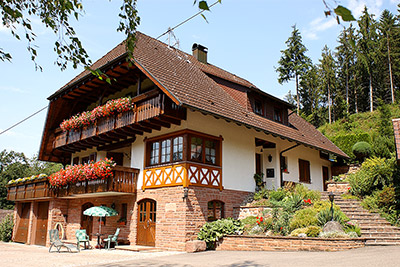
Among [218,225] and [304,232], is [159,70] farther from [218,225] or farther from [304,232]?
[304,232]

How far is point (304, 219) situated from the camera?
1284 cm

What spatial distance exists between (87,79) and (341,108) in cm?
3652

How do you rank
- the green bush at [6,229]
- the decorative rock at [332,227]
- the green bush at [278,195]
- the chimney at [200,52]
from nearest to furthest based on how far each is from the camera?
the decorative rock at [332,227] → the green bush at [278,195] → the chimney at [200,52] → the green bush at [6,229]

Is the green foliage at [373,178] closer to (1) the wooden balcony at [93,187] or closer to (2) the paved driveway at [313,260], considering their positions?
(2) the paved driveway at [313,260]

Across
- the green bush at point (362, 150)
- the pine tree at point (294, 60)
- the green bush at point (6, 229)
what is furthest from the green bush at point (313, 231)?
the pine tree at point (294, 60)

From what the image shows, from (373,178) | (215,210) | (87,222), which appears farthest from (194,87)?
(87,222)

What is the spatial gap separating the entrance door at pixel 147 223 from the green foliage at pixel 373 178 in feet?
30.3

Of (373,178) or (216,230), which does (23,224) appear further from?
(373,178)

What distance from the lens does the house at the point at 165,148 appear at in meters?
14.1

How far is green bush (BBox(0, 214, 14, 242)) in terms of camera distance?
79.5 ft

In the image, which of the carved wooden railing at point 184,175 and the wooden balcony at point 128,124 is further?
the carved wooden railing at point 184,175

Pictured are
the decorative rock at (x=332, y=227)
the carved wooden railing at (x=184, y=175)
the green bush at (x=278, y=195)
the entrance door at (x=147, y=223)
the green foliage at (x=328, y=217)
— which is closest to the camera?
the decorative rock at (x=332, y=227)

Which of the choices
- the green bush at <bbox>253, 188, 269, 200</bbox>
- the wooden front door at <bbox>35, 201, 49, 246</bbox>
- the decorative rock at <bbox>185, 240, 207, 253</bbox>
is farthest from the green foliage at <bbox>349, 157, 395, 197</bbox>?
the wooden front door at <bbox>35, 201, 49, 246</bbox>

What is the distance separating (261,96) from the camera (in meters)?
19.0
